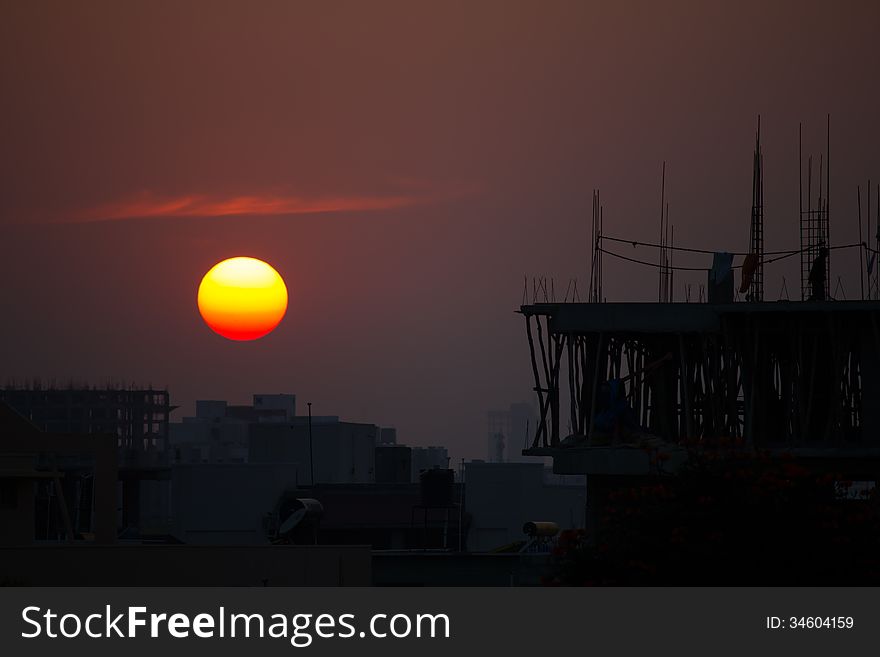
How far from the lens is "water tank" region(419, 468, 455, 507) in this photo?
92.1m

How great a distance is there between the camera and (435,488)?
92.4 m

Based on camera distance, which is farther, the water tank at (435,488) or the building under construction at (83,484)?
the water tank at (435,488)

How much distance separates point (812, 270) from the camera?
57.7 metres

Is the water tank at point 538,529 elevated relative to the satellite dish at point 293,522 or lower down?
lower down

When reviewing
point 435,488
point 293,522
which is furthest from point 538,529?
point 435,488

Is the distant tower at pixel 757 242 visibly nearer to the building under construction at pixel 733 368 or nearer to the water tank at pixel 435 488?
the building under construction at pixel 733 368

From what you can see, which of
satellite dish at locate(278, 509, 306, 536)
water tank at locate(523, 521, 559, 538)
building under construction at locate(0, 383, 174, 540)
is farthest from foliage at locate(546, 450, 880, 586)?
water tank at locate(523, 521, 559, 538)

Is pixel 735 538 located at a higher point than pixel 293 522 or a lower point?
higher

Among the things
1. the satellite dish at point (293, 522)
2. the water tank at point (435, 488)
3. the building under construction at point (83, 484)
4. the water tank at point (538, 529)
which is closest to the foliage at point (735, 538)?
the building under construction at point (83, 484)

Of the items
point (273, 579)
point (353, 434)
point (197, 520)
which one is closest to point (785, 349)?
point (273, 579)

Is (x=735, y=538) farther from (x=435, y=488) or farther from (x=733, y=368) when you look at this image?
(x=435, y=488)

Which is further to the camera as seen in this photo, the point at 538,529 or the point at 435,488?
the point at 435,488

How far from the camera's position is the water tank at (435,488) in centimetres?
9212
